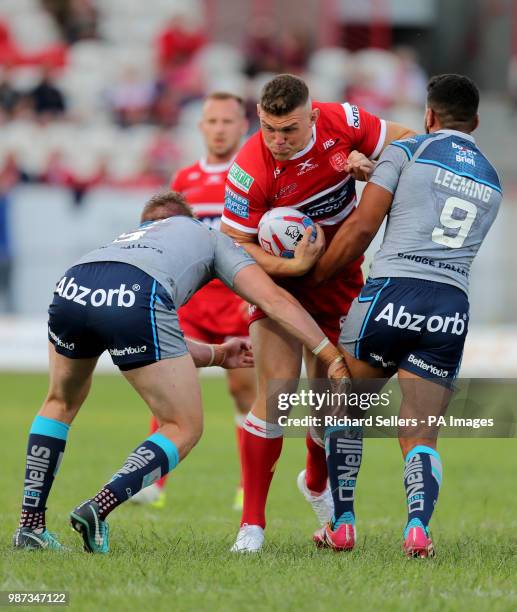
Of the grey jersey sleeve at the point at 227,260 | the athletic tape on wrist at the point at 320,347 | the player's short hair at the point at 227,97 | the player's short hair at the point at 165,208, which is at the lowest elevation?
the athletic tape on wrist at the point at 320,347

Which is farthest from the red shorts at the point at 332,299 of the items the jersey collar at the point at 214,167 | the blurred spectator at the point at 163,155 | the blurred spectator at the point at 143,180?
the blurred spectator at the point at 163,155

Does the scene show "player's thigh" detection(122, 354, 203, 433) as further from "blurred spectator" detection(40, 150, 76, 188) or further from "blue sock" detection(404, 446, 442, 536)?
"blurred spectator" detection(40, 150, 76, 188)

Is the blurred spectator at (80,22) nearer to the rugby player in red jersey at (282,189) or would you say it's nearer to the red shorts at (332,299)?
the red shorts at (332,299)

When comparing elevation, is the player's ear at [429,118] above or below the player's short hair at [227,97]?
above

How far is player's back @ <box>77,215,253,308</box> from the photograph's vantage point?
553 centimetres

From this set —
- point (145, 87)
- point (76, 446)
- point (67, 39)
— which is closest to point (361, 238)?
point (76, 446)

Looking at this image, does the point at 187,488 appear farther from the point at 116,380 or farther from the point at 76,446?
the point at 116,380

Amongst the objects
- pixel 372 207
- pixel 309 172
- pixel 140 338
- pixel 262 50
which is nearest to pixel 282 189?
pixel 309 172

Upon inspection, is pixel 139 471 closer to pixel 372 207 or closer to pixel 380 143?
pixel 372 207

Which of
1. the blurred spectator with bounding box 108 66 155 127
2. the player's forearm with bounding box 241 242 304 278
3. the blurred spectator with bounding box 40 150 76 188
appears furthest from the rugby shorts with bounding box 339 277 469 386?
the blurred spectator with bounding box 108 66 155 127

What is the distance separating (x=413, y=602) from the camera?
4391mm

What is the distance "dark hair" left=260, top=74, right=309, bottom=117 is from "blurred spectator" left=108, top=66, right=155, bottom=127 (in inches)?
616

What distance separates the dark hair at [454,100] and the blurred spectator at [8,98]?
16.8 metres

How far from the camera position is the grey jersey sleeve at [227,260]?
5.77m
